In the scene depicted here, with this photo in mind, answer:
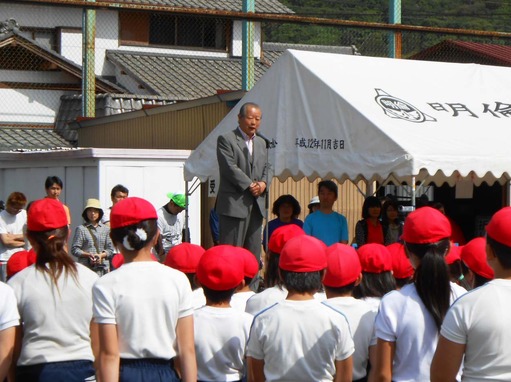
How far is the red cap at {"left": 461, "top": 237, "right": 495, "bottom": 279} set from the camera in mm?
4797

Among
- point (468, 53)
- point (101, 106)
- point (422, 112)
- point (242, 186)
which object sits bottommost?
point (242, 186)

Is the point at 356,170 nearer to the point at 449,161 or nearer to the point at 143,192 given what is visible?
the point at 449,161

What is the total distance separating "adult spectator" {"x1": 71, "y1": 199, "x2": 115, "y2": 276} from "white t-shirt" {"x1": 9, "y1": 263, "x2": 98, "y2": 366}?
221 inches

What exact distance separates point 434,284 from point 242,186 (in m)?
3.89

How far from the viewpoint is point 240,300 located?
18.2 ft

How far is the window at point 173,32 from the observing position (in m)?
→ 26.0

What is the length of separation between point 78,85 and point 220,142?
14.4 metres

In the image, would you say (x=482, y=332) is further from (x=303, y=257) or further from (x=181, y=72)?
(x=181, y=72)

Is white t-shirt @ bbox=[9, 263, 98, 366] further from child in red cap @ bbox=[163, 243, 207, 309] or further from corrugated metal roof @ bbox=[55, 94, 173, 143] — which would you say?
corrugated metal roof @ bbox=[55, 94, 173, 143]

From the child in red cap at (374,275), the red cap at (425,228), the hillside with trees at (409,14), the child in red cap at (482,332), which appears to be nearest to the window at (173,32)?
the hillside with trees at (409,14)

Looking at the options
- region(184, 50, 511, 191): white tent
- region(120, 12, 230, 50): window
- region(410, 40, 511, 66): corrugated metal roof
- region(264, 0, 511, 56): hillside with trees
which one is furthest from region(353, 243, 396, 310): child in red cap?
region(120, 12, 230, 50): window

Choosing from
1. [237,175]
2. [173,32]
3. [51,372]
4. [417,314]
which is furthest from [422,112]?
[173,32]

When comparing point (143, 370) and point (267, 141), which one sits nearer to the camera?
point (143, 370)

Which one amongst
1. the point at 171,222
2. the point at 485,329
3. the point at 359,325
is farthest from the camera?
the point at 171,222
